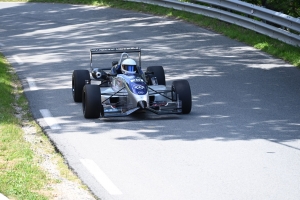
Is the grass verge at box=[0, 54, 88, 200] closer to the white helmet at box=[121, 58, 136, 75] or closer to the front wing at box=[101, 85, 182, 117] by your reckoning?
the front wing at box=[101, 85, 182, 117]

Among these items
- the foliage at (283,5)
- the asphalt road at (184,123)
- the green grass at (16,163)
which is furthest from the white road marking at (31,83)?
the foliage at (283,5)

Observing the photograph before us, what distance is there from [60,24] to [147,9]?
320 centimetres

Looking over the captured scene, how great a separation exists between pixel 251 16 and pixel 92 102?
10.9 meters

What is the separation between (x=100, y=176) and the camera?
323 inches

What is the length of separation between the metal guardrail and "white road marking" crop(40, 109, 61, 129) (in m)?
7.05

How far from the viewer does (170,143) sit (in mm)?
9711

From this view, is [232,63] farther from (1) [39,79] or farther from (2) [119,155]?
(2) [119,155]

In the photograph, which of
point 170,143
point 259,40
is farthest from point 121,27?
point 170,143

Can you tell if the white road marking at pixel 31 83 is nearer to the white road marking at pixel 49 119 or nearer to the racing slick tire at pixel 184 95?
the white road marking at pixel 49 119

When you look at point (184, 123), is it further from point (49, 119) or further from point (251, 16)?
point (251, 16)

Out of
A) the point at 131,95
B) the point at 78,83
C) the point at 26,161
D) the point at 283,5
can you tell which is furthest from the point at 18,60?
the point at 26,161

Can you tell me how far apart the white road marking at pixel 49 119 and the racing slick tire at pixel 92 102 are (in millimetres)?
507

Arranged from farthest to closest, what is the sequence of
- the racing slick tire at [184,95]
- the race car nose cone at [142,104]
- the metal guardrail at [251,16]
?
the metal guardrail at [251,16] < the racing slick tire at [184,95] < the race car nose cone at [142,104]

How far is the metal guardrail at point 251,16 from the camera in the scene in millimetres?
17375
